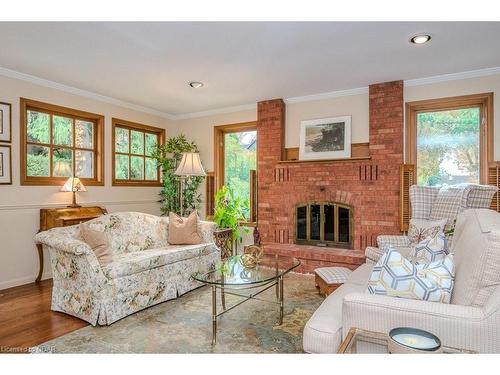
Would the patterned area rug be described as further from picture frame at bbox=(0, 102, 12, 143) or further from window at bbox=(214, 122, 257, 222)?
picture frame at bbox=(0, 102, 12, 143)

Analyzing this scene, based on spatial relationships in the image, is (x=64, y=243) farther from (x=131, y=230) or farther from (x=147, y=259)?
(x=131, y=230)

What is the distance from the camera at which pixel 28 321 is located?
276cm

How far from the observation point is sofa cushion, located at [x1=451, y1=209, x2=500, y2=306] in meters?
1.43

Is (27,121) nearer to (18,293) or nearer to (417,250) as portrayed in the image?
(18,293)

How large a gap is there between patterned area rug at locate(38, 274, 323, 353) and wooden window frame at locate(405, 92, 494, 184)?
7.71 feet

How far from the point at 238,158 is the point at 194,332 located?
335cm

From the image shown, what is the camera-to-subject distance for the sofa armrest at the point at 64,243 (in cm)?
266

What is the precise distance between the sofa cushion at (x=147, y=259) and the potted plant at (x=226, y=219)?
70 centimetres

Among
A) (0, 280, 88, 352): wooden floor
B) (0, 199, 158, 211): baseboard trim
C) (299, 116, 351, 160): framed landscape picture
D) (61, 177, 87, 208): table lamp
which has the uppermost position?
(299, 116, 351, 160): framed landscape picture

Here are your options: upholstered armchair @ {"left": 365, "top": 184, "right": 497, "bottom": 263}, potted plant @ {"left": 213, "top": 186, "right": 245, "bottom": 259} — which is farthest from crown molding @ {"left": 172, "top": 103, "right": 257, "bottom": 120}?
upholstered armchair @ {"left": 365, "top": 184, "right": 497, "bottom": 263}

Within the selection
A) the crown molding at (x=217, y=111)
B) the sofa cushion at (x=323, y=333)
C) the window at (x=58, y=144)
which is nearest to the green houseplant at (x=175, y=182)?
the crown molding at (x=217, y=111)

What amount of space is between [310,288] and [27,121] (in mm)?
3809

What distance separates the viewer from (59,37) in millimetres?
2811

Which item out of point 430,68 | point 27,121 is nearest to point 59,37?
point 27,121
